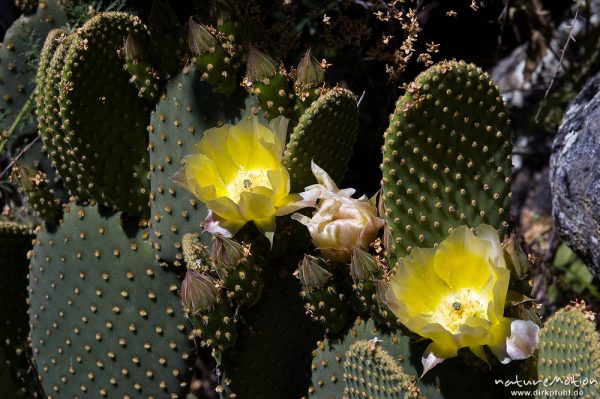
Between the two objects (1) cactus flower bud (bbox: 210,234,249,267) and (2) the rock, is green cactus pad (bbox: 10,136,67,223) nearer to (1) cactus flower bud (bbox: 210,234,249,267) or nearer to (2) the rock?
(1) cactus flower bud (bbox: 210,234,249,267)

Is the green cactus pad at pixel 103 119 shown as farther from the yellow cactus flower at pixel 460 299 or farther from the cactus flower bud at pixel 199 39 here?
the yellow cactus flower at pixel 460 299

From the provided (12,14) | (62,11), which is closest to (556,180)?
(62,11)

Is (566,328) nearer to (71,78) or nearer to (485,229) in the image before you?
(485,229)

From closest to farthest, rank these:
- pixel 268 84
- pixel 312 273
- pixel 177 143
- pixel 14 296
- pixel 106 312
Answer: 1. pixel 312 273
2. pixel 268 84
3. pixel 177 143
4. pixel 106 312
5. pixel 14 296

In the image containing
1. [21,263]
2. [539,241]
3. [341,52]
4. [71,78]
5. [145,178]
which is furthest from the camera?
[539,241]

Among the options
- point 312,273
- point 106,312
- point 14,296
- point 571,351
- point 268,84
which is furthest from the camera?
point 14,296

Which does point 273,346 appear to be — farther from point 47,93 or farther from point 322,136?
point 47,93

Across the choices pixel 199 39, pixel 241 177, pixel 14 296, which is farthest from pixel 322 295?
pixel 14 296

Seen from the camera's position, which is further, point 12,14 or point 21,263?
point 12,14
